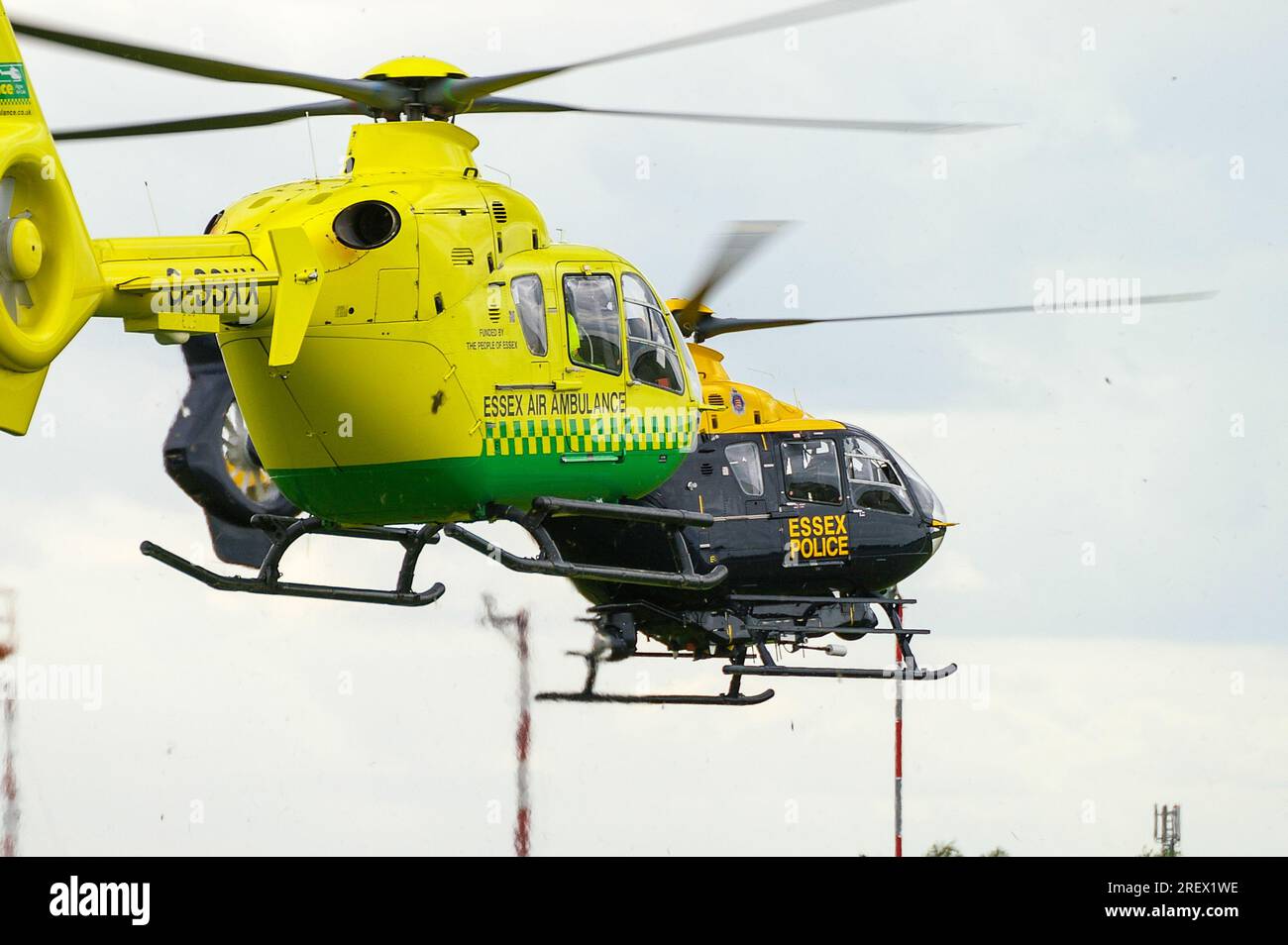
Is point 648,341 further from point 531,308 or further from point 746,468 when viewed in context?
point 746,468

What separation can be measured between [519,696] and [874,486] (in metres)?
4.70

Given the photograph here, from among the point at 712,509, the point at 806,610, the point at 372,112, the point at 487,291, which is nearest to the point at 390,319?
the point at 487,291

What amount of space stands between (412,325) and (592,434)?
6.73 feet

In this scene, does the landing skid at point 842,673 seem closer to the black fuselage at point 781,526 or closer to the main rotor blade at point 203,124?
the black fuselage at point 781,526

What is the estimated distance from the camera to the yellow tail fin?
13727 millimetres

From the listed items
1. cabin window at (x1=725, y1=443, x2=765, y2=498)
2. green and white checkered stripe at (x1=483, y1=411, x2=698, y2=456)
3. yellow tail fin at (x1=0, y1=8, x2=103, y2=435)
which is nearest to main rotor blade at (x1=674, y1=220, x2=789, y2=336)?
cabin window at (x1=725, y1=443, x2=765, y2=498)

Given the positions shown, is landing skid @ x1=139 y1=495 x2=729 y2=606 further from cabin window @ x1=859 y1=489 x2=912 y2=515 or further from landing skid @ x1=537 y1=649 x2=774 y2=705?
cabin window @ x1=859 y1=489 x2=912 y2=515

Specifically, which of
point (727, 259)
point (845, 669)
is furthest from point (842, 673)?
point (727, 259)

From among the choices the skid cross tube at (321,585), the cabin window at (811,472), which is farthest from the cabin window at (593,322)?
the cabin window at (811,472)

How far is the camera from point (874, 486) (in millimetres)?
24844

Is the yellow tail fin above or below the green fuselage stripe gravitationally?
above

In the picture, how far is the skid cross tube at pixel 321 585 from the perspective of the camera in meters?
18.9

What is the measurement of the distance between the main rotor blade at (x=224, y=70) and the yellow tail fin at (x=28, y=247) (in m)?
1.71

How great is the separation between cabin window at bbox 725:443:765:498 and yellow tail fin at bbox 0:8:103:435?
10.5 m
